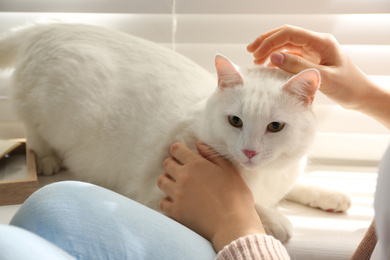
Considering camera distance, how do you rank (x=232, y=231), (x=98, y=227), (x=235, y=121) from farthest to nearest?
(x=235, y=121) < (x=232, y=231) < (x=98, y=227)

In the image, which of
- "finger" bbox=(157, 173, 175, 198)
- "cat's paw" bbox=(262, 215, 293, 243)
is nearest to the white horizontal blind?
"cat's paw" bbox=(262, 215, 293, 243)

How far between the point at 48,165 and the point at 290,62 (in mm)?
913

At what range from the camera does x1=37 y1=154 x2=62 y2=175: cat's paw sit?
138cm

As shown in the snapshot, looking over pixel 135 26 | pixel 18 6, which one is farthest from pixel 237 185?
pixel 18 6

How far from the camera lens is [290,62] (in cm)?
94

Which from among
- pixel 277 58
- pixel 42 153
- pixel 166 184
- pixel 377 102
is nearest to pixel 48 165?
pixel 42 153

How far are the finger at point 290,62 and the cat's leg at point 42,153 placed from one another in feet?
2.89

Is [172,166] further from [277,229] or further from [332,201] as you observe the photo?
[332,201]

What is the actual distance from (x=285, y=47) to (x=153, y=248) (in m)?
0.65

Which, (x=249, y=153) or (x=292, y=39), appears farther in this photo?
(x=292, y=39)

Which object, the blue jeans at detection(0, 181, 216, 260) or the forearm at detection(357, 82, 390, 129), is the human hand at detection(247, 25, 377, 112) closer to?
the forearm at detection(357, 82, 390, 129)

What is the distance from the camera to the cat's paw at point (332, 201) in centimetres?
119

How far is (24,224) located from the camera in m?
0.68

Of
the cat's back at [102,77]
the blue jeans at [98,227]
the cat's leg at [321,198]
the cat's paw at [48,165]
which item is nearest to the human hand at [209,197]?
the blue jeans at [98,227]
